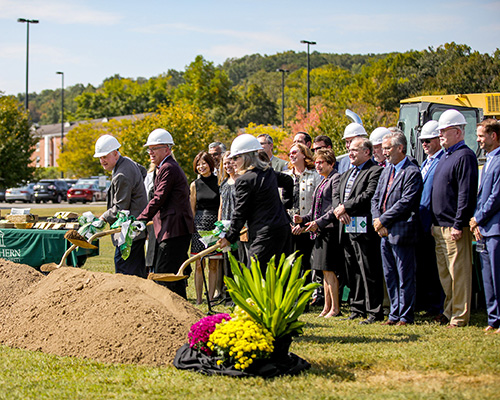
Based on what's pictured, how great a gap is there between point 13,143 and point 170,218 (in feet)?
77.1

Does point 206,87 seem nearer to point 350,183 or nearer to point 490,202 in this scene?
point 350,183

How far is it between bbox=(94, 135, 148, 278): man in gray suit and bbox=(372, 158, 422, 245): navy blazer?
3.06 meters

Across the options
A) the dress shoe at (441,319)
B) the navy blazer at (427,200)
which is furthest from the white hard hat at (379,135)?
the dress shoe at (441,319)

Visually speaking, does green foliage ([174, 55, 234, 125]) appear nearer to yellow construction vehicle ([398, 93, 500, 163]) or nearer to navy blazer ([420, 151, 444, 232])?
yellow construction vehicle ([398, 93, 500, 163])

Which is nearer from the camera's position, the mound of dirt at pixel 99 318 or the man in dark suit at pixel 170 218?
the mound of dirt at pixel 99 318

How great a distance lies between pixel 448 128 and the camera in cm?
743

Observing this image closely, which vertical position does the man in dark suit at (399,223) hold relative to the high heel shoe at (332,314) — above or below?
above

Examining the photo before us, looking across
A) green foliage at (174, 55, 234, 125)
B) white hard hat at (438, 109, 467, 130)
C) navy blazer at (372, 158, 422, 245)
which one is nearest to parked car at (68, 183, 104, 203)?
green foliage at (174, 55, 234, 125)

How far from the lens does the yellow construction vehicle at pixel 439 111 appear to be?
13820 millimetres

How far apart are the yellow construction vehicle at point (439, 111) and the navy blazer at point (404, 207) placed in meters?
6.57

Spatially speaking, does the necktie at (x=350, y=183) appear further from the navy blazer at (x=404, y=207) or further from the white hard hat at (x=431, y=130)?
the white hard hat at (x=431, y=130)

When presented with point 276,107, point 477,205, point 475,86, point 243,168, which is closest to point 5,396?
point 243,168

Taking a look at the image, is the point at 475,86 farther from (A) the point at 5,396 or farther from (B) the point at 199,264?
(A) the point at 5,396

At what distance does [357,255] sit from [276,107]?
3384 inches
